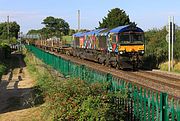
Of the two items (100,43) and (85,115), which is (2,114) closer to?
(85,115)

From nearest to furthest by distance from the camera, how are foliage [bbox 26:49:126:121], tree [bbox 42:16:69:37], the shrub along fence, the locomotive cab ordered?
1. the shrub along fence
2. foliage [bbox 26:49:126:121]
3. the locomotive cab
4. tree [bbox 42:16:69:37]

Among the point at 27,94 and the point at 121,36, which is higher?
the point at 121,36

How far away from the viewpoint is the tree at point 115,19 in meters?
51.4

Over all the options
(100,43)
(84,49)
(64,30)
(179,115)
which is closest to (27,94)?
(179,115)

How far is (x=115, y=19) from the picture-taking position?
51.7 metres

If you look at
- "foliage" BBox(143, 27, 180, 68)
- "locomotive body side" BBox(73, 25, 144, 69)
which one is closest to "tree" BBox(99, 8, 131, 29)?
"foliage" BBox(143, 27, 180, 68)

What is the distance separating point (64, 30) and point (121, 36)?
139797mm

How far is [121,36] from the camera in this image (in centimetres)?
2636

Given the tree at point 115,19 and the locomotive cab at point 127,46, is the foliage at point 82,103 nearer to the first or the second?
the locomotive cab at point 127,46

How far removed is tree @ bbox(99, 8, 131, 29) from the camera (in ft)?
169

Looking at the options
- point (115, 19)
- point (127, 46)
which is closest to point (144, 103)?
point (127, 46)

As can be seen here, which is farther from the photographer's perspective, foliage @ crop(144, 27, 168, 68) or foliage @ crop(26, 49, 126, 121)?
foliage @ crop(144, 27, 168, 68)

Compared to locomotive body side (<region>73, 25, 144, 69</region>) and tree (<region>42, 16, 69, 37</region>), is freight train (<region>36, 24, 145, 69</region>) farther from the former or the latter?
tree (<region>42, 16, 69, 37</region>)

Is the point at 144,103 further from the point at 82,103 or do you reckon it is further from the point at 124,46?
the point at 124,46
